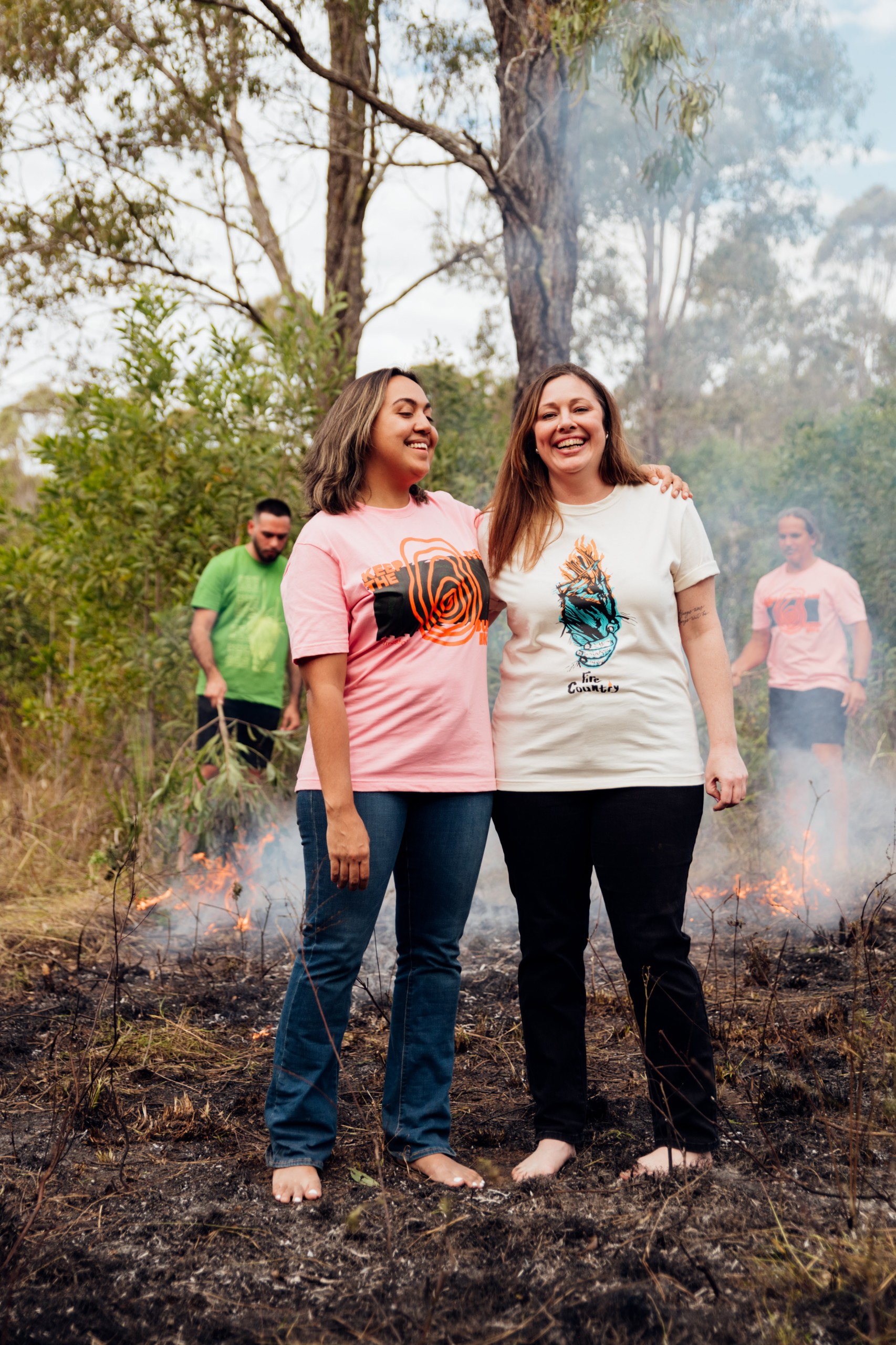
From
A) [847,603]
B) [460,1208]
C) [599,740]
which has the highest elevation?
[847,603]

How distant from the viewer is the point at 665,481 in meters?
2.78

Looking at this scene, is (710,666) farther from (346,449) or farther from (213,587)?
(213,587)

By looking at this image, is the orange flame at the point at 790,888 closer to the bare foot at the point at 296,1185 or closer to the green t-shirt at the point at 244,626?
the green t-shirt at the point at 244,626

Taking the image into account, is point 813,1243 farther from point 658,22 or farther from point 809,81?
point 809,81

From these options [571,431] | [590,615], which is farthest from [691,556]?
[571,431]

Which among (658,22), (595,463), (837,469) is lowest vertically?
(595,463)

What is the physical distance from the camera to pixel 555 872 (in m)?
2.70

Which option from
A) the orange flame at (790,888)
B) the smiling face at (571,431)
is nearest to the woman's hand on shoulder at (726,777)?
the smiling face at (571,431)

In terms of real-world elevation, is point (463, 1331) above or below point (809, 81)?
below

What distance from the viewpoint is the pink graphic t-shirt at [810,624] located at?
236 inches

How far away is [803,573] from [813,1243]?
4603 millimetres

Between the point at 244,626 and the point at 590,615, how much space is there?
3719 millimetres

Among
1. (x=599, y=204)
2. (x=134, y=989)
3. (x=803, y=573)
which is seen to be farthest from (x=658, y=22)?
(x=599, y=204)

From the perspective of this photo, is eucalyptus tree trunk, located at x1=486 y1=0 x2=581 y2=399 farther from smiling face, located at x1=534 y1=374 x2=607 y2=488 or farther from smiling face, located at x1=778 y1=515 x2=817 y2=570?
smiling face, located at x1=534 y1=374 x2=607 y2=488
